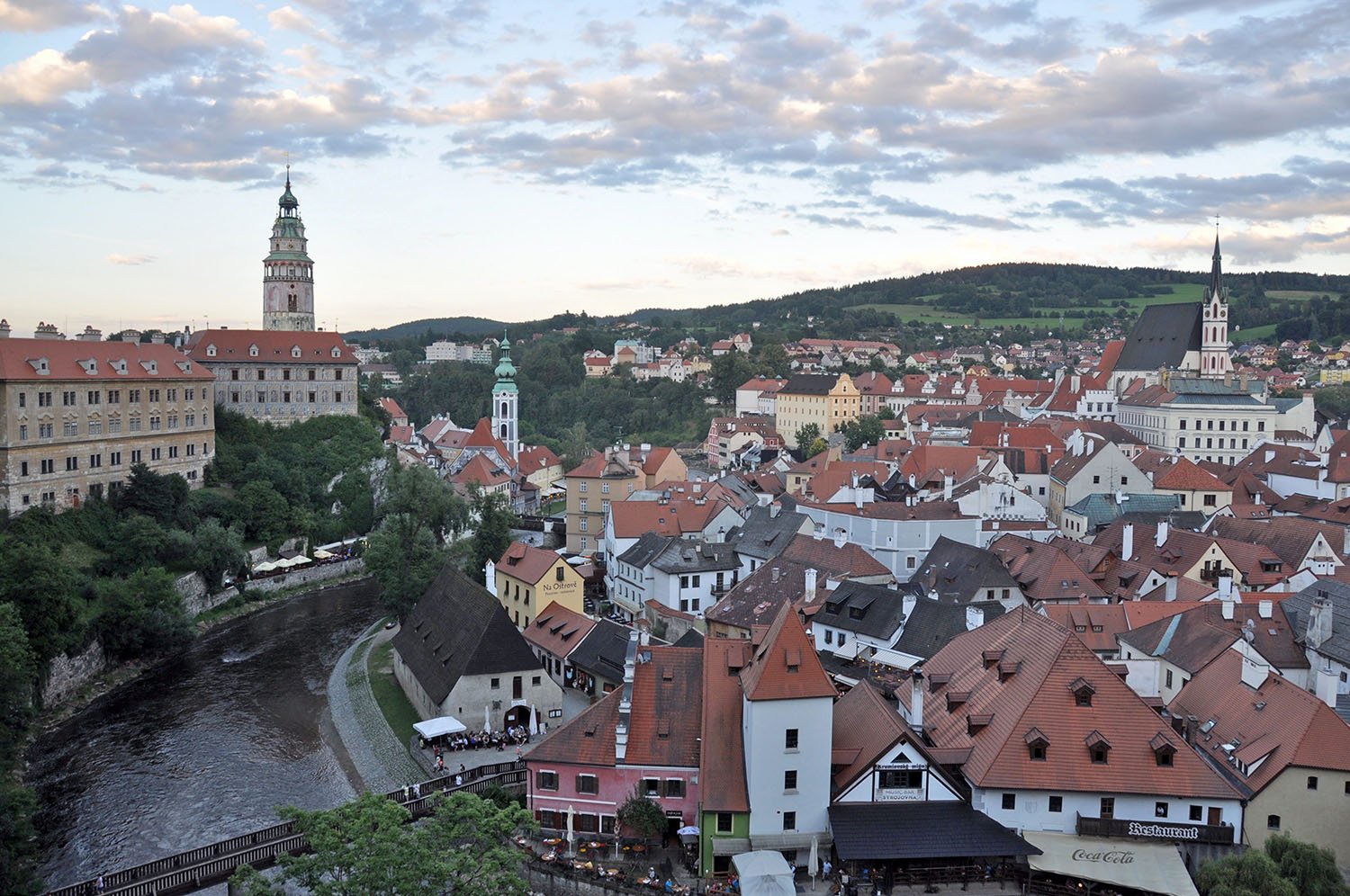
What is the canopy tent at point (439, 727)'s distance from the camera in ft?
113

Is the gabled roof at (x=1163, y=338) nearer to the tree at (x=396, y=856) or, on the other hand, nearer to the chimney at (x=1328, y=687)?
the chimney at (x=1328, y=687)

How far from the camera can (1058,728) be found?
26.0 metres

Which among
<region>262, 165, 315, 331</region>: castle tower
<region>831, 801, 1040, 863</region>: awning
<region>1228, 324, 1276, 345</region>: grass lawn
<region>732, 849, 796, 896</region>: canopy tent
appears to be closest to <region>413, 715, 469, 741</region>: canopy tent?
<region>831, 801, 1040, 863</region>: awning

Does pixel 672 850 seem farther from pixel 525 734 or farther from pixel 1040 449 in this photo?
pixel 1040 449

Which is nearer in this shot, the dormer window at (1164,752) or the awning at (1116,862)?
the awning at (1116,862)

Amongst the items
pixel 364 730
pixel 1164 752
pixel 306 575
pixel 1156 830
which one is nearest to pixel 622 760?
pixel 1156 830

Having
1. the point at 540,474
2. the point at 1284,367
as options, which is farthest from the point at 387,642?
the point at 1284,367

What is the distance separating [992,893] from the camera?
78.5 feet

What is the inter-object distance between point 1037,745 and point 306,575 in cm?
4777

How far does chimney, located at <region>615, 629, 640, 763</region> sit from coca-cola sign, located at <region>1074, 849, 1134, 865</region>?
425 inches

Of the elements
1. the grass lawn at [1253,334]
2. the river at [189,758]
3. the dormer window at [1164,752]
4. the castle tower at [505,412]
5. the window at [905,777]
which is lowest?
the river at [189,758]

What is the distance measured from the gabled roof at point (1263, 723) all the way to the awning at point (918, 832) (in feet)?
20.6

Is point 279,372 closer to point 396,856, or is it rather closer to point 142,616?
point 142,616

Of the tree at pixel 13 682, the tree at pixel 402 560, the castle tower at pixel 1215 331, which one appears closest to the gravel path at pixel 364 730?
the tree at pixel 402 560
